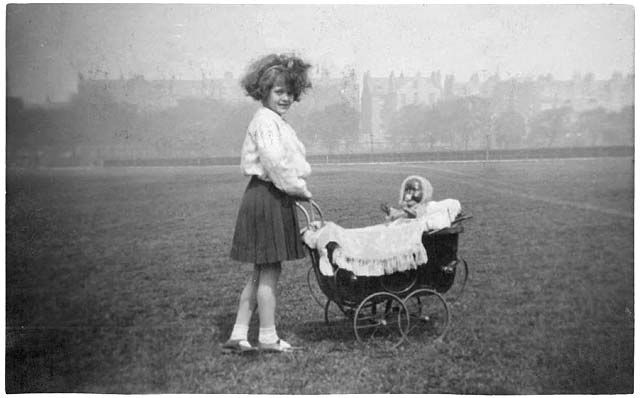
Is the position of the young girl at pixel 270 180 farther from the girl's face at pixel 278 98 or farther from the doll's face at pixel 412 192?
the doll's face at pixel 412 192

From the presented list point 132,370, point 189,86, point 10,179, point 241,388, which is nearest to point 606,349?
point 241,388

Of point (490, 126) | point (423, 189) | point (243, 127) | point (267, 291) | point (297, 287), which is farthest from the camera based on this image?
point (490, 126)

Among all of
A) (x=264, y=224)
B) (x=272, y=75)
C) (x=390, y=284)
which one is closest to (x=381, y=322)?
(x=390, y=284)

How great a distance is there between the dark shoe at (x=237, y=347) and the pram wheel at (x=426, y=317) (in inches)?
34.2

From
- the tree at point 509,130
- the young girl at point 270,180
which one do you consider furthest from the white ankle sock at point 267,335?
the tree at point 509,130

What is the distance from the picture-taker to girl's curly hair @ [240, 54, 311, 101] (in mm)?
3369

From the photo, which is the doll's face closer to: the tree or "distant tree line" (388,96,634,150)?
"distant tree line" (388,96,634,150)

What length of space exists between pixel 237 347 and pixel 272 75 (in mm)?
1459

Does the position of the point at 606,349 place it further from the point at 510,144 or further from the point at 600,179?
the point at 510,144

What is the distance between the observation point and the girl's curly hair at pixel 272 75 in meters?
3.37

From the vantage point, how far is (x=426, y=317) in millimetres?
3674

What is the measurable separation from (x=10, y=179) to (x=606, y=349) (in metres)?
3.79

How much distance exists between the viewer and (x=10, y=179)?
4109 millimetres

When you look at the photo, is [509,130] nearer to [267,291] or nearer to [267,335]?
[267,291]
